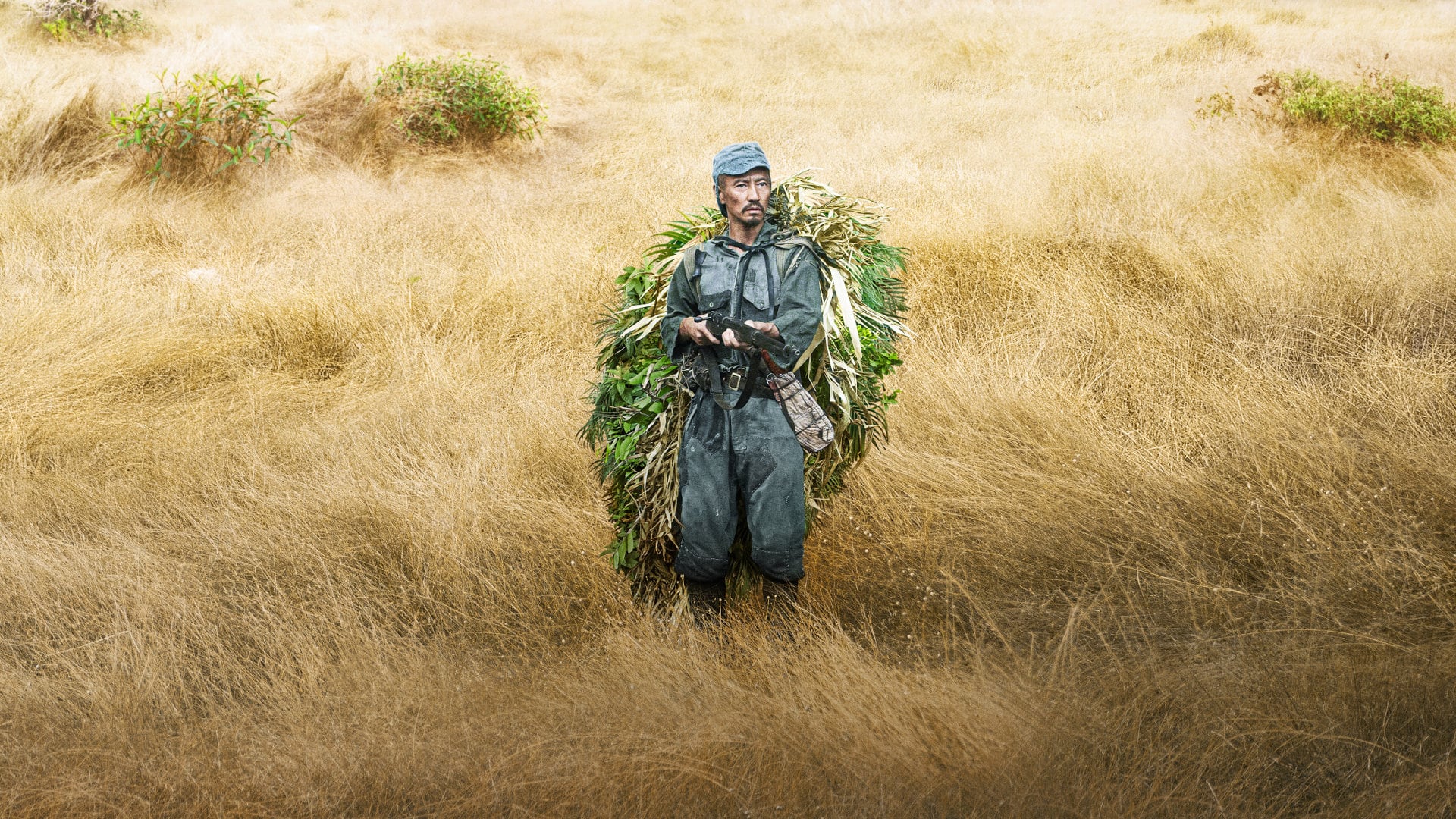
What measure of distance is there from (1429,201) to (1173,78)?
443cm

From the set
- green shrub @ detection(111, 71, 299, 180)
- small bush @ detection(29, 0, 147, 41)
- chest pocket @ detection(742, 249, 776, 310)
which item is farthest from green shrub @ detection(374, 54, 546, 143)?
chest pocket @ detection(742, 249, 776, 310)

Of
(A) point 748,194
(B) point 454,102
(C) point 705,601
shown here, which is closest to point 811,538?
(C) point 705,601

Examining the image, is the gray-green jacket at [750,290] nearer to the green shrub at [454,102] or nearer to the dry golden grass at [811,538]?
the dry golden grass at [811,538]

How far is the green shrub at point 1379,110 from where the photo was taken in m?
8.33

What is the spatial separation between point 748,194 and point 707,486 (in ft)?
2.74

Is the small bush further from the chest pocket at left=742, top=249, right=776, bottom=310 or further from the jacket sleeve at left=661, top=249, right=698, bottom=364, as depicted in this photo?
the chest pocket at left=742, top=249, right=776, bottom=310

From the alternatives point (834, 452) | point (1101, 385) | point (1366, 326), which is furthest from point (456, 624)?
point (1366, 326)

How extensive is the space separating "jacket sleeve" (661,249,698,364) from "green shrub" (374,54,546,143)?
801 cm

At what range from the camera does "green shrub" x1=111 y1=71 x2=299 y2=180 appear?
29.6 ft

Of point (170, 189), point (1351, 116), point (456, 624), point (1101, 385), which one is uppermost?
point (1351, 116)

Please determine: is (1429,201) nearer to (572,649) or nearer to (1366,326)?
(1366,326)

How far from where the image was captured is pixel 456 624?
142 inches

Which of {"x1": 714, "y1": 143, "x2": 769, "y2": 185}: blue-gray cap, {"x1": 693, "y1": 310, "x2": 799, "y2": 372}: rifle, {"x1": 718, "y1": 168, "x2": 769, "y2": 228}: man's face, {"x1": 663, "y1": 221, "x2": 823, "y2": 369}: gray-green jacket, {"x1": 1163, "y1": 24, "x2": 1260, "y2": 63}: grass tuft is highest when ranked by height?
{"x1": 1163, "y1": 24, "x2": 1260, "y2": 63}: grass tuft

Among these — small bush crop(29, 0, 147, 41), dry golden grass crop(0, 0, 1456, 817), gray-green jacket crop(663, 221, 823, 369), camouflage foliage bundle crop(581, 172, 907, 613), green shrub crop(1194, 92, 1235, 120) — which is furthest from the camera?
small bush crop(29, 0, 147, 41)
